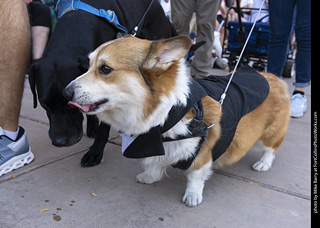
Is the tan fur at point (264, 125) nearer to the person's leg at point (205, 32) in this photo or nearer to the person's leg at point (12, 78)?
the person's leg at point (12, 78)

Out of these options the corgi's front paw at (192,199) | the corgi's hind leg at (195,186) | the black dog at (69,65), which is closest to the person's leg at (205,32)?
the black dog at (69,65)

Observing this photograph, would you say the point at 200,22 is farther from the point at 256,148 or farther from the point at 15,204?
the point at 15,204

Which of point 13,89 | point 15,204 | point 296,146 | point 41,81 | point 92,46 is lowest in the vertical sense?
point 296,146

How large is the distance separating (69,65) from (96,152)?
0.98m

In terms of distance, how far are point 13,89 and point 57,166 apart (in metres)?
0.86

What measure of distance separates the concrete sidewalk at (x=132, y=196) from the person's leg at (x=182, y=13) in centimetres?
298

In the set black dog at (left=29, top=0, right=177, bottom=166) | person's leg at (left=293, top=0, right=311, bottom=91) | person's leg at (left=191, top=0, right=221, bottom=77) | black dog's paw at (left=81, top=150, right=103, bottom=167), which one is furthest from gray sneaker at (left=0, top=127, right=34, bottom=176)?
person's leg at (left=293, top=0, right=311, bottom=91)

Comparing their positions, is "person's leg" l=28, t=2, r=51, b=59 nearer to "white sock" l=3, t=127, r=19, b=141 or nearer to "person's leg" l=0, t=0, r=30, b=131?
"person's leg" l=0, t=0, r=30, b=131

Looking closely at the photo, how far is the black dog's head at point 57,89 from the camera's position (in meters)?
2.38

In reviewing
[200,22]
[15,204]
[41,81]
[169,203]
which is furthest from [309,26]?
[15,204]

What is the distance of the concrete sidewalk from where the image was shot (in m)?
2.15

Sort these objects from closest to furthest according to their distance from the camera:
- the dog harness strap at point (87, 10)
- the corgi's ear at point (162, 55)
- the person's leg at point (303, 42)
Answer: the corgi's ear at point (162, 55) → the dog harness strap at point (87, 10) → the person's leg at point (303, 42)

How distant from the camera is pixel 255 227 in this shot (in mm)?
2176

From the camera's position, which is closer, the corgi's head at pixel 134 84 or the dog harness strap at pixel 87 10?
the corgi's head at pixel 134 84
